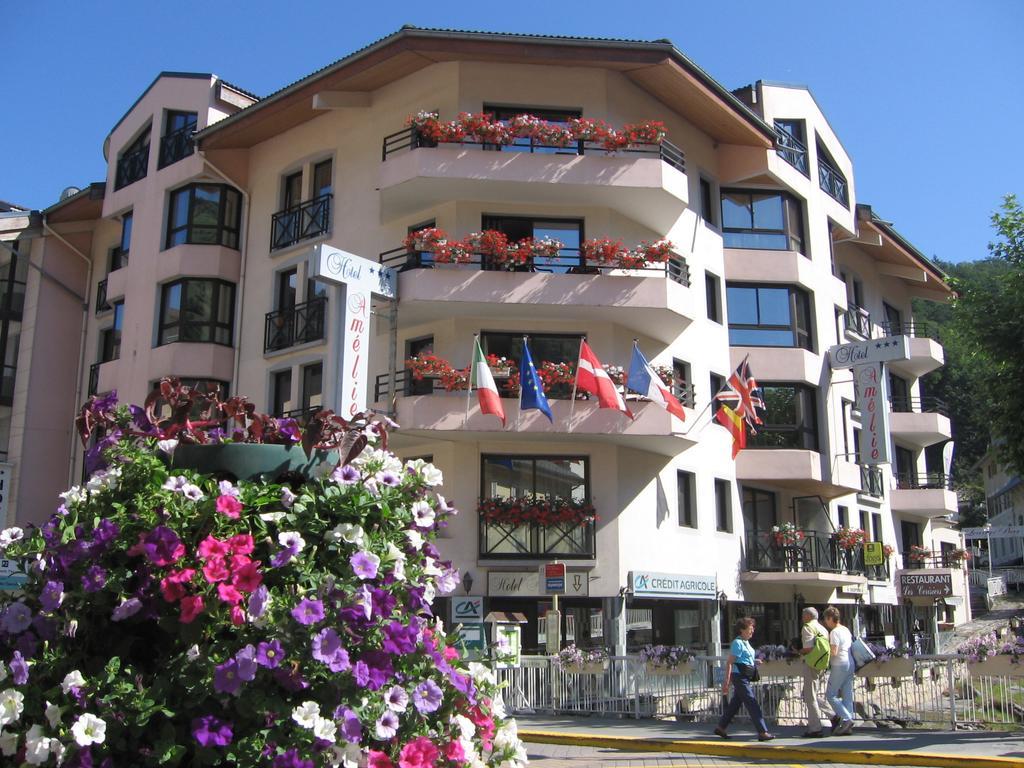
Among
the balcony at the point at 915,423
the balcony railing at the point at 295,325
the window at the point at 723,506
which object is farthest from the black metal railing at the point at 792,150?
the balcony railing at the point at 295,325

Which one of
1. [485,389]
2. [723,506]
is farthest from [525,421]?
[723,506]

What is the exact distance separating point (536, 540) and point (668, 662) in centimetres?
631

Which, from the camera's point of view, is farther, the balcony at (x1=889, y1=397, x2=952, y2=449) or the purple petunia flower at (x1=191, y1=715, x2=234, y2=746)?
the balcony at (x1=889, y1=397, x2=952, y2=449)

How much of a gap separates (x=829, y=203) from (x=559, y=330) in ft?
42.3

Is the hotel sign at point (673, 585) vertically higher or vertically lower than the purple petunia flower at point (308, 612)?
higher

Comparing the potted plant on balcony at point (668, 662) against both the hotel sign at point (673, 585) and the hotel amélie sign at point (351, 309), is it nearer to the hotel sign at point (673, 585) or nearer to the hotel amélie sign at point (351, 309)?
the hotel sign at point (673, 585)

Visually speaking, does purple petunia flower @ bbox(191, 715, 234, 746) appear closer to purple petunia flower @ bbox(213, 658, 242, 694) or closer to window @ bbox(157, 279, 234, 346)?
purple petunia flower @ bbox(213, 658, 242, 694)

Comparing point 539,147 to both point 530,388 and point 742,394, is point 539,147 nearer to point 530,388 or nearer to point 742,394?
point 530,388

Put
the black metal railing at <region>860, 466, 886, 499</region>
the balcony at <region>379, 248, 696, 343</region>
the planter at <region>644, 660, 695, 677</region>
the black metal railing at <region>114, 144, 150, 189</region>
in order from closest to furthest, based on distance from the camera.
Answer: the planter at <region>644, 660, 695, 677</region>
the balcony at <region>379, 248, 696, 343</region>
the black metal railing at <region>860, 466, 886, 499</region>
the black metal railing at <region>114, 144, 150, 189</region>

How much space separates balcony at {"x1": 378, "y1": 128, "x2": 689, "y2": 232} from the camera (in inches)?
928

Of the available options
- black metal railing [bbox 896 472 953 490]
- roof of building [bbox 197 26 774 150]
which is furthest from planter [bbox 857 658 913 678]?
black metal railing [bbox 896 472 953 490]

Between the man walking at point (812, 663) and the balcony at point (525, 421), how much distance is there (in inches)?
321

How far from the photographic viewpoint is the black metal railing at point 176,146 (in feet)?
98.8

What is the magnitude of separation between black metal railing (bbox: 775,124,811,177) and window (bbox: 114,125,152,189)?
19.1 m
